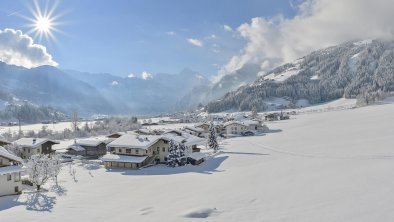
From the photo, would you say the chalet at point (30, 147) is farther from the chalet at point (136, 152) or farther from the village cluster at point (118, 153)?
the chalet at point (136, 152)

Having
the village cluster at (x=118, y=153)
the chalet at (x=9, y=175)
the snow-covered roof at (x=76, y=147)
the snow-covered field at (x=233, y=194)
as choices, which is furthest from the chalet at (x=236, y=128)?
the chalet at (x=9, y=175)

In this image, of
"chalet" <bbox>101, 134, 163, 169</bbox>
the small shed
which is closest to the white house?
"chalet" <bbox>101, 134, 163, 169</bbox>

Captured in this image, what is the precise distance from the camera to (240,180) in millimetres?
44656

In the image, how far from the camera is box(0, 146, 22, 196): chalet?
145 ft

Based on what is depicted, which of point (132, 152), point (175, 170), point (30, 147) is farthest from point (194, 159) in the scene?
point (30, 147)

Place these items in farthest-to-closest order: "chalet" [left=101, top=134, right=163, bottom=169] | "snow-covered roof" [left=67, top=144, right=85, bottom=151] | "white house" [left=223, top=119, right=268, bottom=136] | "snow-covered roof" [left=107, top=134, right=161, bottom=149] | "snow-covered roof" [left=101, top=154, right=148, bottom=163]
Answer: "white house" [left=223, top=119, right=268, bottom=136] < "snow-covered roof" [left=67, top=144, right=85, bottom=151] < "snow-covered roof" [left=107, top=134, right=161, bottom=149] < "chalet" [left=101, top=134, right=163, bottom=169] < "snow-covered roof" [left=101, top=154, right=148, bottom=163]

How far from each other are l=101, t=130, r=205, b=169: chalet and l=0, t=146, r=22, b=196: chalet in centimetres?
2088

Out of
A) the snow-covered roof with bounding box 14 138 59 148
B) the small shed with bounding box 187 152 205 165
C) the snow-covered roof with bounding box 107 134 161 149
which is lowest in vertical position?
the small shed with bounding box 187 152 205 165

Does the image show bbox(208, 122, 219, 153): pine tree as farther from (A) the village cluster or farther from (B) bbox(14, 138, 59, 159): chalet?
(B) bbox(14, 138, 59, 159): chalet

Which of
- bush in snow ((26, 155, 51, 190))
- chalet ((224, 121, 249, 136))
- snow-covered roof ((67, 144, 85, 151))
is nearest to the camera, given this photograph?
bush in snow ((26, 155, 51, 190))

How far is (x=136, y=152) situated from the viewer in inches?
2707

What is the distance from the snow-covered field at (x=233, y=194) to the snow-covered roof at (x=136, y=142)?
8.39 meters

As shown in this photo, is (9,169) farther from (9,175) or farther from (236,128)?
(236,128)

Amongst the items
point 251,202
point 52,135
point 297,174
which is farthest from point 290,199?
point 52,135
